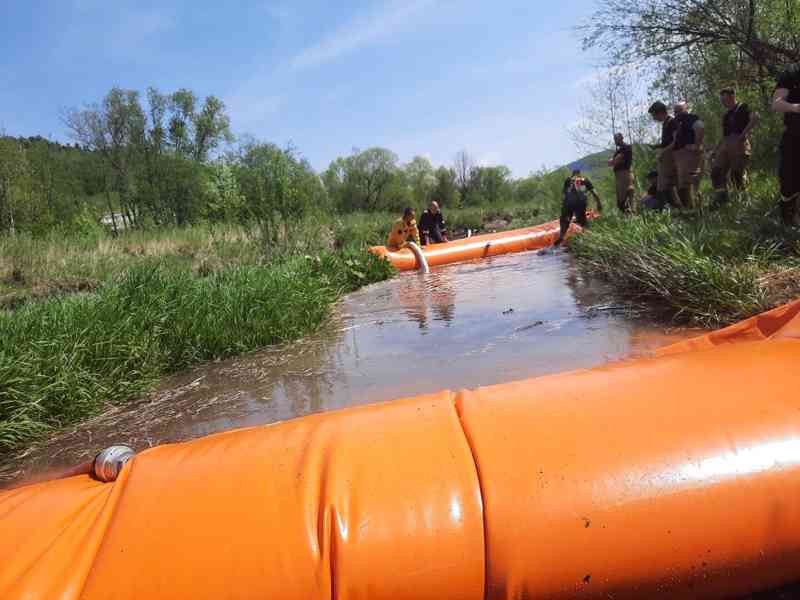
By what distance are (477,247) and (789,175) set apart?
688 centimetres

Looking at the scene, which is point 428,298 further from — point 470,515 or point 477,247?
point 470,515

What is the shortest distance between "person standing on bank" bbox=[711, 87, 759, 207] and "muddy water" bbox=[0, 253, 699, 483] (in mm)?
2807

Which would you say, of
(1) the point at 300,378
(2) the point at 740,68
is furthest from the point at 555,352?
(2) the point at 740,68

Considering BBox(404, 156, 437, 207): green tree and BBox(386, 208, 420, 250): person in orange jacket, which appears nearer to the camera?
BBox(386, 208, 420, 250): person in orange jacket

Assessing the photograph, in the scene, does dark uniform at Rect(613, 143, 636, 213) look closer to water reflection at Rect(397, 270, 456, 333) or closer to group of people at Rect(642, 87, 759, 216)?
group of people at Rect(642, 87, 759, 216)

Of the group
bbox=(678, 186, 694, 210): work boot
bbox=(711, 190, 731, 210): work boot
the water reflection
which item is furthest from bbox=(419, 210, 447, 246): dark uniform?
bbox=(711, 190, 731, 210): work boot

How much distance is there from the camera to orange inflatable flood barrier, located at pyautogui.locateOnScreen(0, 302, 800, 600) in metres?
1.22

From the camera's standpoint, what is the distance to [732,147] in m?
6.88

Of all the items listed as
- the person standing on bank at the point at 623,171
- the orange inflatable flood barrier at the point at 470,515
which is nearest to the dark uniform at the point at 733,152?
the person standing on bank at the point at 623,171

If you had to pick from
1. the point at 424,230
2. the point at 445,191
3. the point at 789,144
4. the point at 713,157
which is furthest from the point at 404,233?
the point at 445,191

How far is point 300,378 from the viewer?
13.3 feet

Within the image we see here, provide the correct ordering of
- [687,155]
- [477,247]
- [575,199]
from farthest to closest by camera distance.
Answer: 1. [477,247]
2. [575,199]
3. [687,155]

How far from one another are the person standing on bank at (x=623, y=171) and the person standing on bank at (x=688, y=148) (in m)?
1.80

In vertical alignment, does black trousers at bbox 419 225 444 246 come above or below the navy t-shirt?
below
